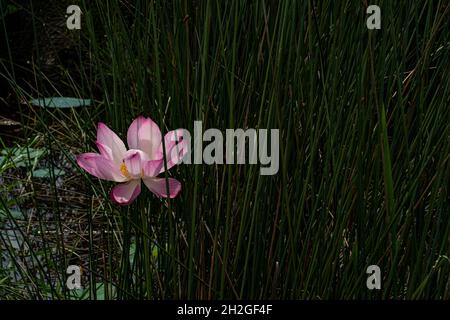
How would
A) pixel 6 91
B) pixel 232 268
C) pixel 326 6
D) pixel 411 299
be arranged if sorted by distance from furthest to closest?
pixel 6 91 < pixel 326 6 < pixel 232 268 < pixel 411 299

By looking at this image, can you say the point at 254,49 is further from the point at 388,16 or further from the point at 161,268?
the point at 161,268

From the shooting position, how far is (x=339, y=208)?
0.96 metres

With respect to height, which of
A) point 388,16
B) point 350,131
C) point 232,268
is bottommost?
point 232,268

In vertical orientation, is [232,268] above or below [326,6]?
below

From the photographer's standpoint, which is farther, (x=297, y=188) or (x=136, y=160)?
(x=297, y=188)

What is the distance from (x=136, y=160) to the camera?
857mm

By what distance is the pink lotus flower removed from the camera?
860mm

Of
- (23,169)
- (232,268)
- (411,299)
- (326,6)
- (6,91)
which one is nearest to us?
(411,299)

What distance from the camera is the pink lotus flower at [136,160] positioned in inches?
33.9

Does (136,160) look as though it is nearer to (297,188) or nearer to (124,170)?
(124,170)

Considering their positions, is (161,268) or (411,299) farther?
(161,268)

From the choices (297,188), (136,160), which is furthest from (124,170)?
(297,188)
